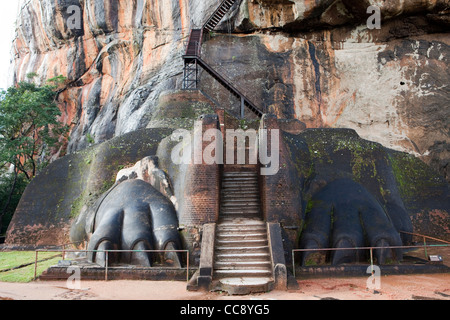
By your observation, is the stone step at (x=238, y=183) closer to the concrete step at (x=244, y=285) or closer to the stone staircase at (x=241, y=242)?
the stone staircase at (x=241, y=242)

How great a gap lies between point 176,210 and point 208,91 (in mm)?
11929

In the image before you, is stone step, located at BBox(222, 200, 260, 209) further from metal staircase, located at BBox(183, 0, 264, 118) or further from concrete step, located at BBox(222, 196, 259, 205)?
metal staircase, located at BBox(183, 0, 264, 118)

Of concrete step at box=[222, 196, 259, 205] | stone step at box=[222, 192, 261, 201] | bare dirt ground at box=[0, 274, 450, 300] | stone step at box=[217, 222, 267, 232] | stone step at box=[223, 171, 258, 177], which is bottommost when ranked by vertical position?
bare dirt ground at box=[0, 274, 450, 300]

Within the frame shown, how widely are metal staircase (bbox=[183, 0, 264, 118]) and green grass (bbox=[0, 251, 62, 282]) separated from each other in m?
9.92

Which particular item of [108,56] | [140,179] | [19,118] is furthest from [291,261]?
[108,56]

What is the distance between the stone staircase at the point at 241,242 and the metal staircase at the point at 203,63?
8374mm

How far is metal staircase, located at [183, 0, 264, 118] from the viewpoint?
701 inches

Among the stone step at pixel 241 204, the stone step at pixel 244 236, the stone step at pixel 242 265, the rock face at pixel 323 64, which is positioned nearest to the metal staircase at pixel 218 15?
the rock face at pixel 323 64

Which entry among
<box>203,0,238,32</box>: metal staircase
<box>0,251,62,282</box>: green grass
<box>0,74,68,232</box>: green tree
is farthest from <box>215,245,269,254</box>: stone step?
<box>203,0,238,32</box>: metal staircase

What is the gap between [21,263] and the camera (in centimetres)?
918

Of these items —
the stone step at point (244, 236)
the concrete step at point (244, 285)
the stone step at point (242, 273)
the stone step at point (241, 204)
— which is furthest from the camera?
the stone step at point (241, 204)

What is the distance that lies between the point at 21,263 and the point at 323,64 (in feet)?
55.4

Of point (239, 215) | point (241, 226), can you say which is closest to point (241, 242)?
point (241, 226)

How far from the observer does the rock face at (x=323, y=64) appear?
63.5ft
